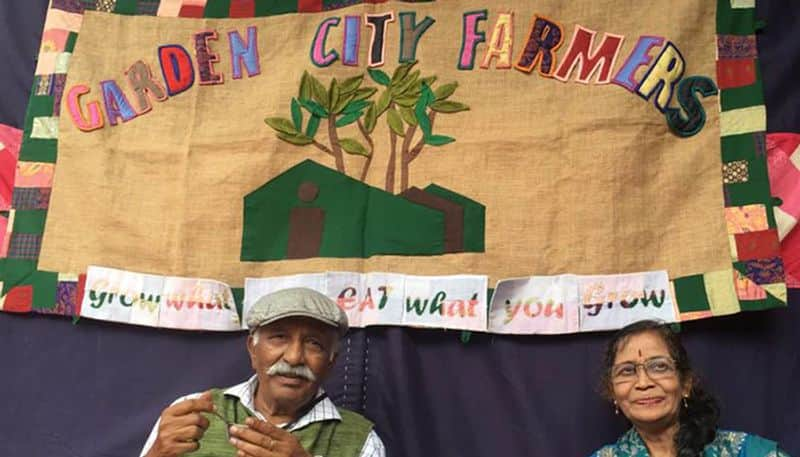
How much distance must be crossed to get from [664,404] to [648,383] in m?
0.06

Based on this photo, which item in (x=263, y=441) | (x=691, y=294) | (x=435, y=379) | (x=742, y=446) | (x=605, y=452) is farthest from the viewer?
(x=435, y=379)

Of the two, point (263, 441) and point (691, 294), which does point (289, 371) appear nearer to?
point (263, 441)

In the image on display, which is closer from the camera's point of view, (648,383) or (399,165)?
(648,383)

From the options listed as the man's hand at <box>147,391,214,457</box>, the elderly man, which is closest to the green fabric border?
the elderly man

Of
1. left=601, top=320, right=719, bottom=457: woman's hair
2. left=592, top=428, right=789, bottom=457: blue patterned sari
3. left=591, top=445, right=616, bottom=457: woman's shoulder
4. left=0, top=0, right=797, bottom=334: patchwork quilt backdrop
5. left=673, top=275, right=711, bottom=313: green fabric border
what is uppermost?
left=0, top=0, right=797, bottom=334: patchwork quilt backdrop

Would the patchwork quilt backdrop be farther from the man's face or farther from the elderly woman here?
the man's face

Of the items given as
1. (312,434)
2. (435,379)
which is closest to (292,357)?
(312,434)

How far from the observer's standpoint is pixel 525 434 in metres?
2.33

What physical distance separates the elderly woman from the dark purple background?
250mm

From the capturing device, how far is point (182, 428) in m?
1.90

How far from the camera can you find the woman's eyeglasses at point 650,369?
1.98 meters

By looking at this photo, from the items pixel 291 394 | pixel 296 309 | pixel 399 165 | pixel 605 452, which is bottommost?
pixel 605 452

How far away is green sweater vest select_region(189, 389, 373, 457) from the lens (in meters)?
2.01

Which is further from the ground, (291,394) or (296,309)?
(296,309)
